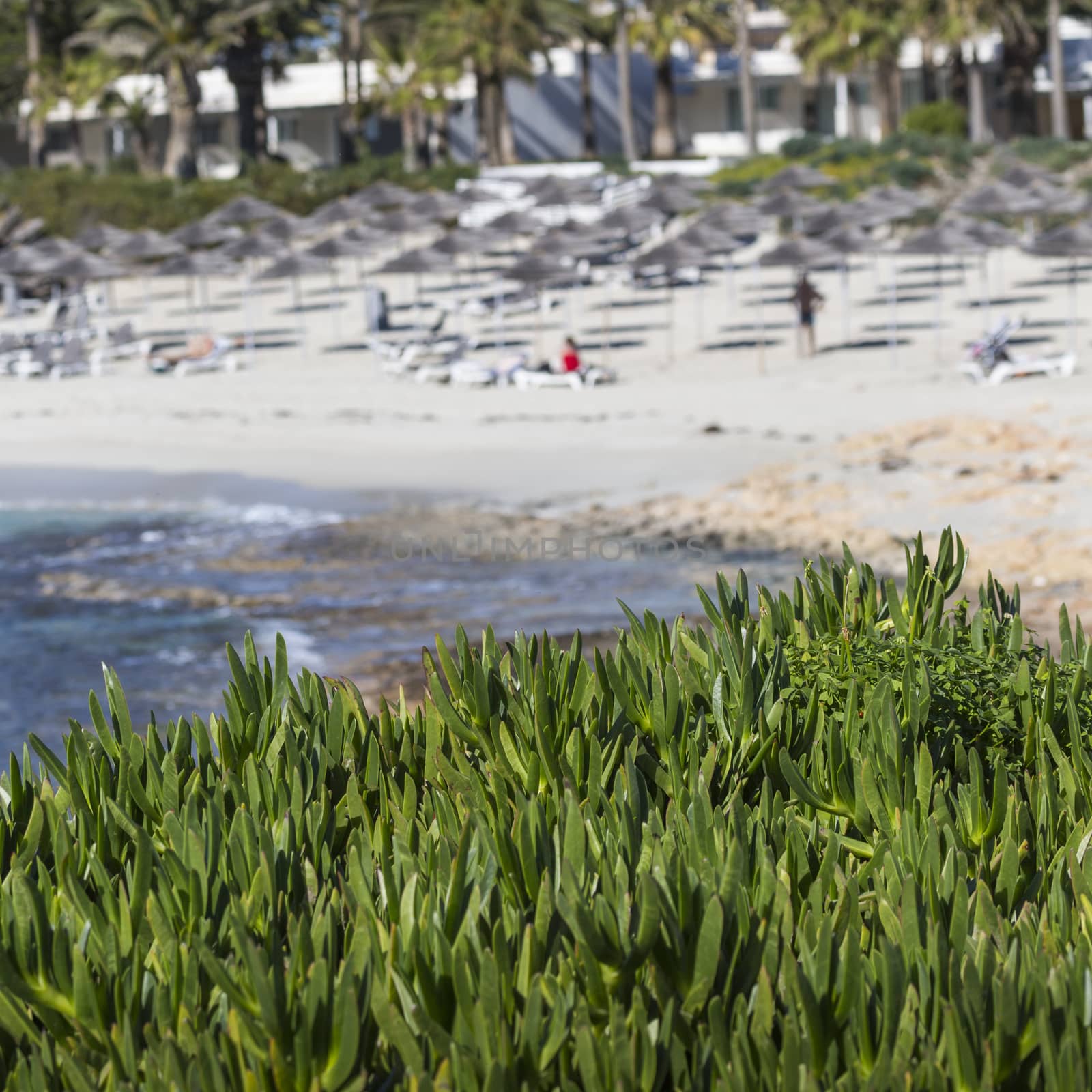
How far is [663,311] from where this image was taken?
35406mm

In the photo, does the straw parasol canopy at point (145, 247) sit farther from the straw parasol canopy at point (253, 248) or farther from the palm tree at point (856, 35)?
the palm tree at point (856, 35)

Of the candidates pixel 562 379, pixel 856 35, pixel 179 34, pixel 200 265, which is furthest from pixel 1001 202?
pixel 179 34

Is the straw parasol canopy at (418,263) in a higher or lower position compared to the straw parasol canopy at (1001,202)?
lower

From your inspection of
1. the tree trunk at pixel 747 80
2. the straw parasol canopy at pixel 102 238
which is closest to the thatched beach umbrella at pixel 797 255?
the straw parasol canopy at pixel 102 238

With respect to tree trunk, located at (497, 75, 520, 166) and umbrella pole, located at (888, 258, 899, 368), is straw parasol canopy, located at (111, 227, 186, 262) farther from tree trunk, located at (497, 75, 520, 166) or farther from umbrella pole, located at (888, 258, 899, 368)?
tree trunk, located at (497, 75, 520, 166)

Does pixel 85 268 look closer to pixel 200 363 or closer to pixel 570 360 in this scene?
pixel 200 363

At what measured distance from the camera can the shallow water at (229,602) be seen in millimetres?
13430

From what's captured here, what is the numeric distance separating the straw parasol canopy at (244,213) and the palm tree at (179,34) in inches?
540

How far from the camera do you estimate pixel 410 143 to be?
59.0 metres

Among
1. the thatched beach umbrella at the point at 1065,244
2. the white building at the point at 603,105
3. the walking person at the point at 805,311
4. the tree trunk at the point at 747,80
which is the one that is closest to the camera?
the thatched beach umbrella at the point at 1065,244

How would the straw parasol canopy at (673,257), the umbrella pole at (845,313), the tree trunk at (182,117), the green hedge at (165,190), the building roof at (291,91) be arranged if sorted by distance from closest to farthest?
the straw parasol canopy at (673,257) → the umbrella pole at (845,313) → the green hedge at (165,190) → the tree trunk at (182,117) → the building roof at (291,91)

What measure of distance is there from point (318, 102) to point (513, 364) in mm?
42536

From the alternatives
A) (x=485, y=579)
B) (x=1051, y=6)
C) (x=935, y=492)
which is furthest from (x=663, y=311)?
(x=1051, y=6)

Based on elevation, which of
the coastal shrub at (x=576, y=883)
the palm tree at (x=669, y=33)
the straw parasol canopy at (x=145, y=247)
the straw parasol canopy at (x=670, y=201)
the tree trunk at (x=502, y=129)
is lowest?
the coastal shrub at (x=576, y=883)
